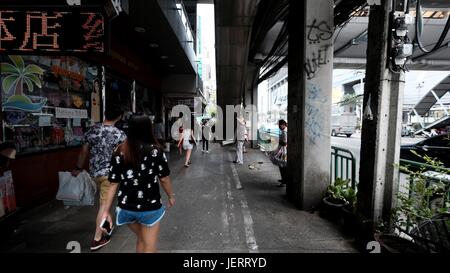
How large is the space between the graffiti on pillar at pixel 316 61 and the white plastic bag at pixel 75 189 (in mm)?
4206

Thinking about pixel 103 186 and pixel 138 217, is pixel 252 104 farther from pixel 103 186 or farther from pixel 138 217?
pixel 138 217

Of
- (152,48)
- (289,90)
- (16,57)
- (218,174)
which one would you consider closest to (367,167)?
(289,90)

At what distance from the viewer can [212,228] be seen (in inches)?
161

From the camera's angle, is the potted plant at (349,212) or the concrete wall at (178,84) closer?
the potted plant at (349,212)

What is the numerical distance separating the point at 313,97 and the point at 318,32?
4.01 feet

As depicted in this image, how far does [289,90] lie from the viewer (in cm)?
574

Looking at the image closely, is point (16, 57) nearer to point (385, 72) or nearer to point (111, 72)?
point (111, 72)

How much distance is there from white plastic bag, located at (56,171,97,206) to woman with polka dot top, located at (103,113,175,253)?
1.53 meters

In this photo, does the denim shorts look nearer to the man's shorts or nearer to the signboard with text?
the man's shorts

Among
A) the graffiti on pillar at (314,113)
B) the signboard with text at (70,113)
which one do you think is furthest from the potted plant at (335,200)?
the signboard with text at (70,113)

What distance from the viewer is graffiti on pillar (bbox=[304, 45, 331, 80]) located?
15.7 ft

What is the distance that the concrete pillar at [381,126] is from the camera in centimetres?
335

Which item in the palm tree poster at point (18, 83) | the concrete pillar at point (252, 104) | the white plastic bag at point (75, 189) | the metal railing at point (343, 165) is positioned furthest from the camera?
the concrete pillar at point (252, 104)

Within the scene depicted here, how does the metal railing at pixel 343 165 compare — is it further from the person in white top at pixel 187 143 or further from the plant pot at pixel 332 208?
the person in white top at pixel 187 143
